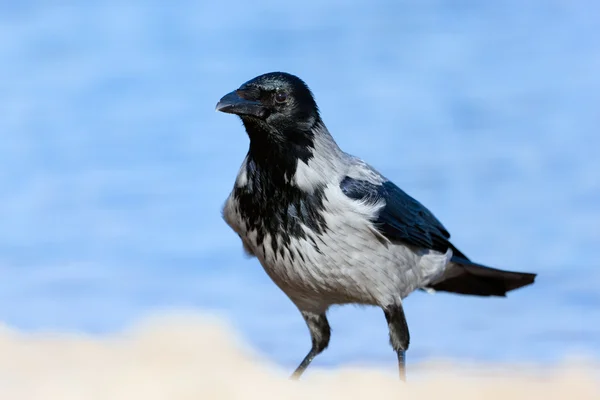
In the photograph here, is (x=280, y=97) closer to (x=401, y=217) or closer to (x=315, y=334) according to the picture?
(x=401, y=217)

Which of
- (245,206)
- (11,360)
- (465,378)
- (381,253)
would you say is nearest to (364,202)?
(381,253)

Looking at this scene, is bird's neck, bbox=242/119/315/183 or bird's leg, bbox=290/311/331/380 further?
bird's leg, bbox=290/311/331/380

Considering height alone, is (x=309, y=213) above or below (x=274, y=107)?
below

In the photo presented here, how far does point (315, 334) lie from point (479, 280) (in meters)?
1.42

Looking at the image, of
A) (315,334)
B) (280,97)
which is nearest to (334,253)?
(315,334)

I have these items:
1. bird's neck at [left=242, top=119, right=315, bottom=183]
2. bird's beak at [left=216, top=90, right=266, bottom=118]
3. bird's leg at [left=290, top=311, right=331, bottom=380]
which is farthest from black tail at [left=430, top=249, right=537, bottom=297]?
bird's beak at [left=216, top=90, right=266, bottom=118]

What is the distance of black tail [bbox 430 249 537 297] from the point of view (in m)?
6.93

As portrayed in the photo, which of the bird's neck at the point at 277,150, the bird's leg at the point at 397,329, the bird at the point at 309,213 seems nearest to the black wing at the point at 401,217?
the bird at the point at 309,213

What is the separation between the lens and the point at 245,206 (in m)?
5.83

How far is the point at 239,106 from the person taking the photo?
5.62 meters

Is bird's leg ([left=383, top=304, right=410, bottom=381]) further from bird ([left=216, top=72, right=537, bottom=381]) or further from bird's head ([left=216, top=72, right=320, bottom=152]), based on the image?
bird's head ([left=216, top=72, right=320, bottom=152])

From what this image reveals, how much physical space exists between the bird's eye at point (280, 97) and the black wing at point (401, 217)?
59 cm

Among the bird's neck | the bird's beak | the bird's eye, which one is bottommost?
the bird's neck

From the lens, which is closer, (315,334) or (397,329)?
(397,329)
